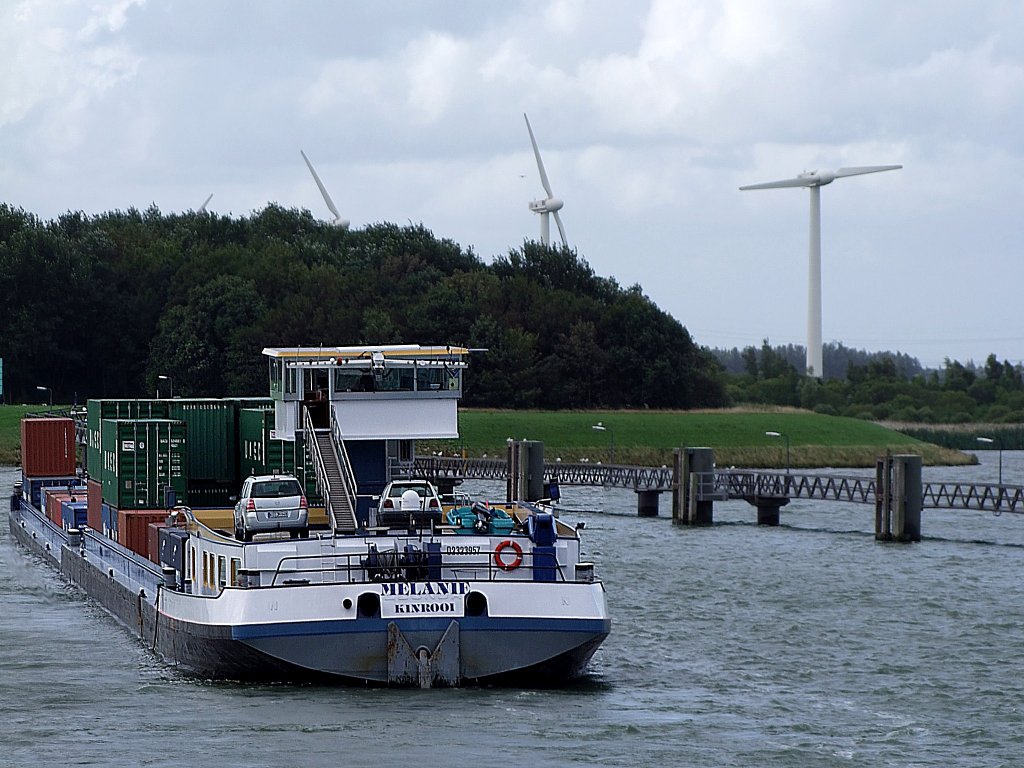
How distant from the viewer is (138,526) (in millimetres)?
60656

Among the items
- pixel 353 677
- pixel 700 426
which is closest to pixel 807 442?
pixel 700 426

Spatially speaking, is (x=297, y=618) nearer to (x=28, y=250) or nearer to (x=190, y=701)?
(x=190, y=701)

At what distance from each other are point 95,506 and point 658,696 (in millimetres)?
33417

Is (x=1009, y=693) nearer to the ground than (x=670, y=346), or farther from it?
nearer to the ground

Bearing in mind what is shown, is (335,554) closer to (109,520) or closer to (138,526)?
(138,526)

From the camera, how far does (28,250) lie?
555ft

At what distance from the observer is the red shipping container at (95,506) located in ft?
222

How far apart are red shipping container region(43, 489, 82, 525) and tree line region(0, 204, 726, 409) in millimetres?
67191

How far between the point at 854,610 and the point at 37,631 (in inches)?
1014

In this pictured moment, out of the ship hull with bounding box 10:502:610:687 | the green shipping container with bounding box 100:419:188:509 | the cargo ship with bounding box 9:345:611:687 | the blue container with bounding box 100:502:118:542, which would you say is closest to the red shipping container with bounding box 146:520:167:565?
the cargo ship with bounding box 9:345:611:687

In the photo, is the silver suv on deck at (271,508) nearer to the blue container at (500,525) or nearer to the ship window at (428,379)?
the blue container at (500,525)

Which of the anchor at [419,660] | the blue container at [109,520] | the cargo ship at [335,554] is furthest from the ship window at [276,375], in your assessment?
the anchor at [419,660]

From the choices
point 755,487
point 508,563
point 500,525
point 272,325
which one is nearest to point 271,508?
point 500,525

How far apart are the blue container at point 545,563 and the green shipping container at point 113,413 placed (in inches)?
1066
